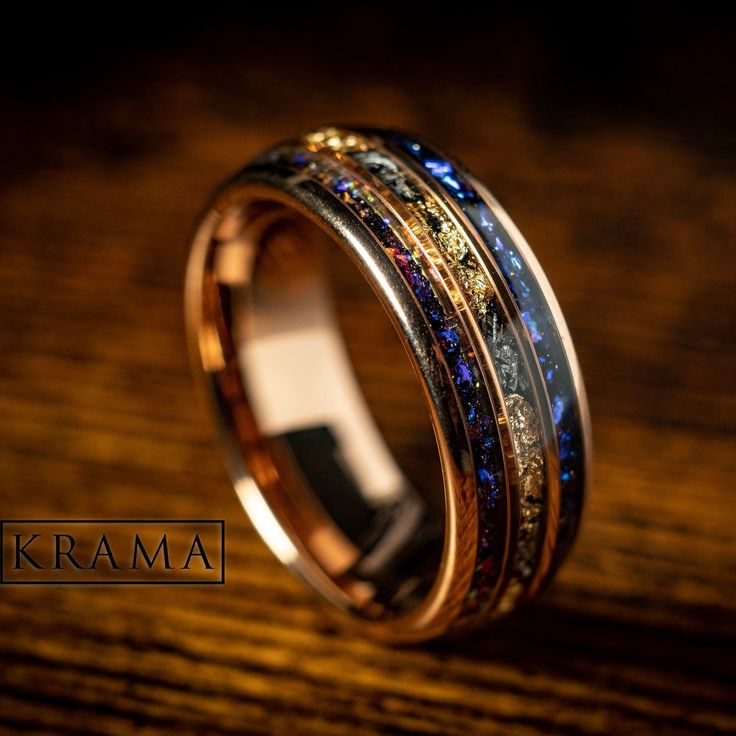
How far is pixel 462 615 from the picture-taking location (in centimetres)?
57

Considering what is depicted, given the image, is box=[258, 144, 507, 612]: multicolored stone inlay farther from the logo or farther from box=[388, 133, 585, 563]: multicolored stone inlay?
the logo

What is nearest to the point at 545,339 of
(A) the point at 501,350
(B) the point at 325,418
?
(A) the point at 501,350

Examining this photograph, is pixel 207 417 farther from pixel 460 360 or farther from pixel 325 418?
pixel 460 360

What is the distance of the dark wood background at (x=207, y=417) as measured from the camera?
0.65 meters

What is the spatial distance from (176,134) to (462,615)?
103cm

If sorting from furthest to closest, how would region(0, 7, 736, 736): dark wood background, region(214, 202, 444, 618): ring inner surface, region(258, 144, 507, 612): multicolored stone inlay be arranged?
region(214, 202, 444, 618): ring inner surface
region(0, 7, 736, 736): dark wood background
region(258, 144, 507, 612): multicolored stone inlay

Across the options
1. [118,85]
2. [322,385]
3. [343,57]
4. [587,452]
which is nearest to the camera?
[587,452]

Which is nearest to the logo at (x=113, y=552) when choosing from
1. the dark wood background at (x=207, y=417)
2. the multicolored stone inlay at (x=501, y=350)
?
the dark wood background at (x=207, y=417)

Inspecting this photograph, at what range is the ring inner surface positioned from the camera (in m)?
0.78

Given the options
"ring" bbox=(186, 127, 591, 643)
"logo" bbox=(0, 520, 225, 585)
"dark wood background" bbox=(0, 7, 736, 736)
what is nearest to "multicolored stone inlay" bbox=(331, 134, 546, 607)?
"ring" bbox=(186, 127, 591, 643)

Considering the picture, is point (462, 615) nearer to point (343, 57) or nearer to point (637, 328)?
point (637, 328)

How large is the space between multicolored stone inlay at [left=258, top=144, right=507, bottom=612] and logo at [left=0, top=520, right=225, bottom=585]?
0.30 m

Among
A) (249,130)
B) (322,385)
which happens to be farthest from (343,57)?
(322,385)

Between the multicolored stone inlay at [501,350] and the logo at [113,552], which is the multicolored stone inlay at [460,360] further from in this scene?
the logo at [113,552]
